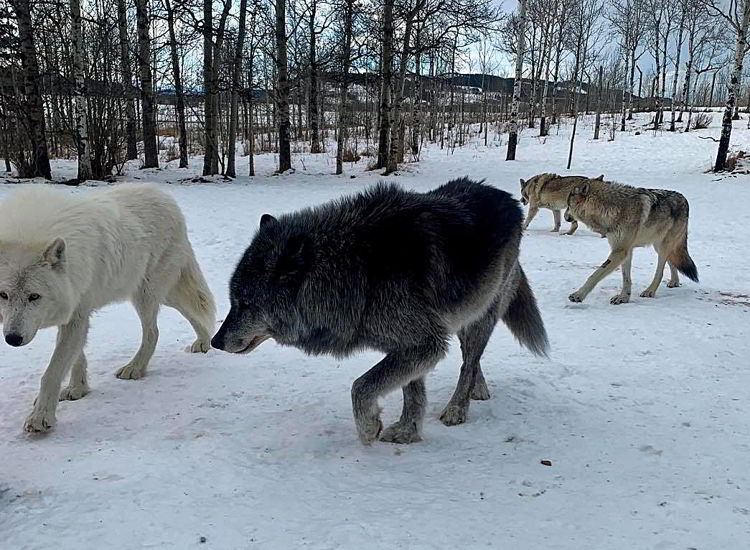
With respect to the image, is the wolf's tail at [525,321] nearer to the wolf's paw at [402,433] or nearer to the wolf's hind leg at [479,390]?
the wolf's hind leg at [479,390]

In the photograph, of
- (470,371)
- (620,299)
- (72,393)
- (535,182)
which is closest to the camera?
(470,371)

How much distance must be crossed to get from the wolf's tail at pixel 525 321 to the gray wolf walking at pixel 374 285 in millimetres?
898

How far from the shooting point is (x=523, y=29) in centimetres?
2292

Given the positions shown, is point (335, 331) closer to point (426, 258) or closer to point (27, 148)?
point (426, 258)

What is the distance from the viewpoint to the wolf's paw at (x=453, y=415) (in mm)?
3401

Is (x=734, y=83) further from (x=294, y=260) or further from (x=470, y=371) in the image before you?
(x=294, y=260)

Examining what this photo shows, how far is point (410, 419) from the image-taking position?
126 inches

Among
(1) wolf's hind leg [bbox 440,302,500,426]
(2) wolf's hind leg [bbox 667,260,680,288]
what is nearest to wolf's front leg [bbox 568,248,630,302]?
(2) wolf's hind leg [bbox 667,260,680,288]

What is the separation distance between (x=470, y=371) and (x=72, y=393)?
2693 mm

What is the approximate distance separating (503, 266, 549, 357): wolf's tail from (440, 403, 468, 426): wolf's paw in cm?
94

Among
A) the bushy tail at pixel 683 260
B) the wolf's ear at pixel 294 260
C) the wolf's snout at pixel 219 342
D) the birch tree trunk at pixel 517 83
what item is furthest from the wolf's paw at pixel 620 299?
the birch tree trunk at pixel 517 83

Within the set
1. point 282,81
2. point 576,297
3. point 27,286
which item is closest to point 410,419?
point 27,286

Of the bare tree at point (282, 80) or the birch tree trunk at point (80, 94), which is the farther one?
the bare tree at point (282, 80)

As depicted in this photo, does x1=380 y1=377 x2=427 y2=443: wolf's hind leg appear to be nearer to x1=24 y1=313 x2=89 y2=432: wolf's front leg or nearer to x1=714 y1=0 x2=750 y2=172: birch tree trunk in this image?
x1=24 y1=313 x2=89 y2=432: wolf's front leg
